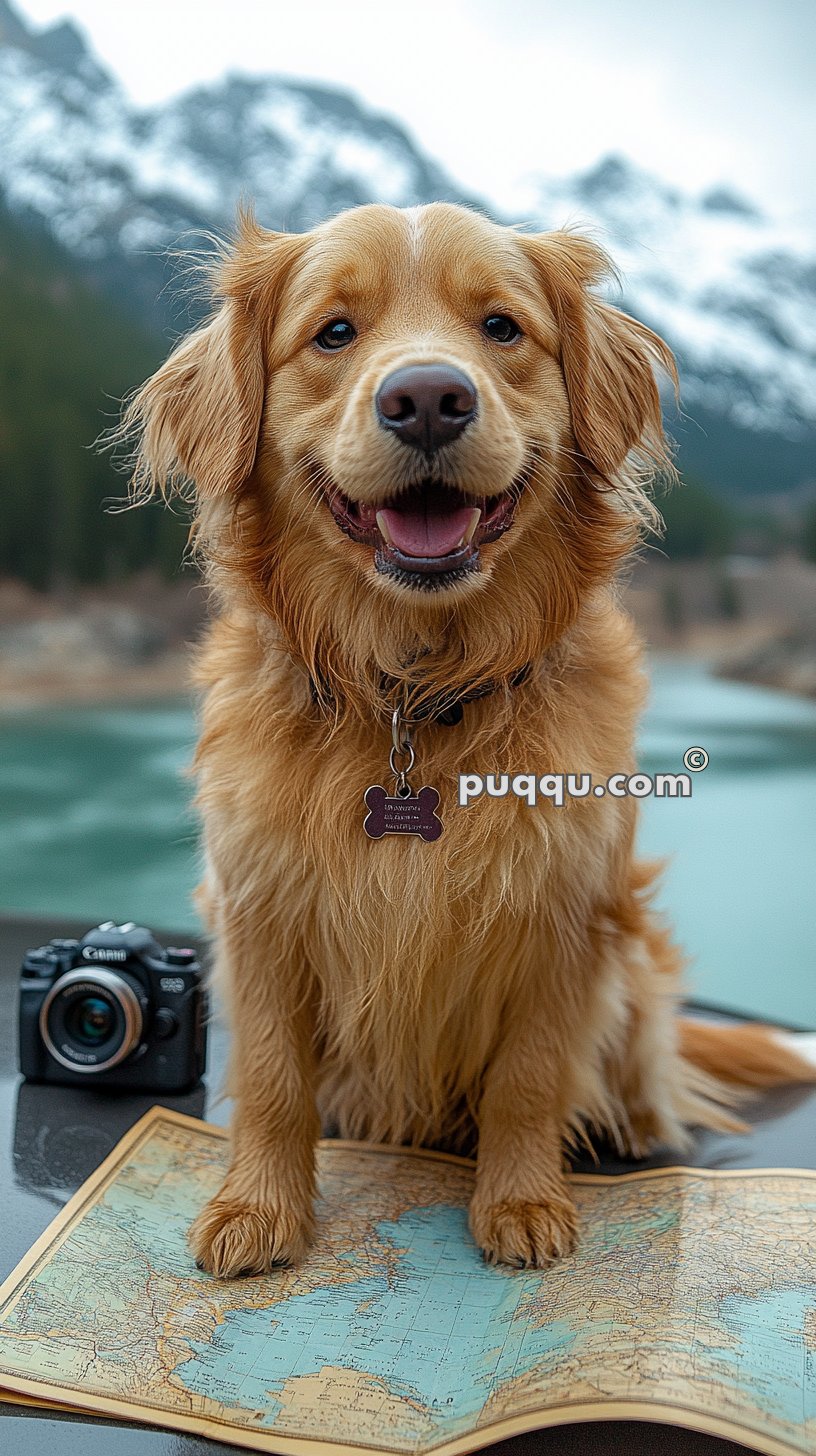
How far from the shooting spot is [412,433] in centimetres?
104

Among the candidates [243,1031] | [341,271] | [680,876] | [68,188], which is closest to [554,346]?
[341,271]

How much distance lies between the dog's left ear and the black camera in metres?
0.83

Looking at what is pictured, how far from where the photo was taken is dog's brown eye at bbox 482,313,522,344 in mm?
1188

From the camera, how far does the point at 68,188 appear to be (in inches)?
114

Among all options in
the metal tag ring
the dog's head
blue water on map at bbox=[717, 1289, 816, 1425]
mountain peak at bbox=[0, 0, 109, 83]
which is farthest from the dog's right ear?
mountain peak at bbox=[0, 0, 109, 83]

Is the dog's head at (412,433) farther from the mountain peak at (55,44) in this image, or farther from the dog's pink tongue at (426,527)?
the mountain peak at (55,44)

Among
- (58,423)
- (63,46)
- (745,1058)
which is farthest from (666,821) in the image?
(63,46)

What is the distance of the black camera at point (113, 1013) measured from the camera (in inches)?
58.8

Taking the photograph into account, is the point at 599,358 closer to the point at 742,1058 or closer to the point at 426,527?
the point at 426,527

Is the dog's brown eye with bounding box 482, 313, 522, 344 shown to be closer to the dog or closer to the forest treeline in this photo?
the dog

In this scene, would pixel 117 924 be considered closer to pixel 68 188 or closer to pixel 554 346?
pixel 554 346

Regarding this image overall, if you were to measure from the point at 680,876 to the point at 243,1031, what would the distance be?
1.23 meters

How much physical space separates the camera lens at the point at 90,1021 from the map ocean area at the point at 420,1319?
0.20m

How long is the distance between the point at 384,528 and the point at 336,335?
22 cm
